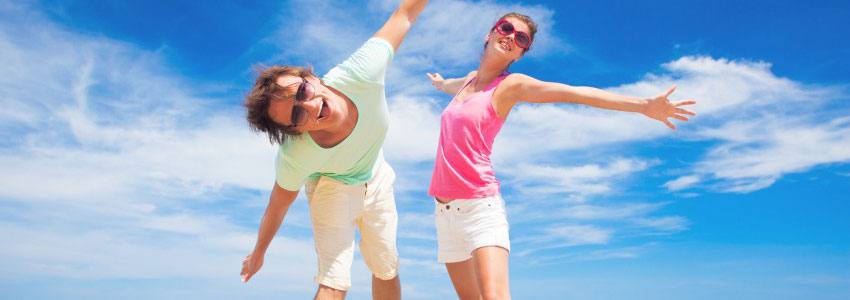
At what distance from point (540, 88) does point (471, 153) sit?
0.78 metres

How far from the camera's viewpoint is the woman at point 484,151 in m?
4.98

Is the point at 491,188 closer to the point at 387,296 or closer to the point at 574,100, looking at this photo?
the point at 574,100

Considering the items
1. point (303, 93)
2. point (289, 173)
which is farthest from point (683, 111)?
point (289, 173)

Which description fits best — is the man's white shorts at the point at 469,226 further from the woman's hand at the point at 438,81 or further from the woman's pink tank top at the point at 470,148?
the woman's hand at the point at 438,81

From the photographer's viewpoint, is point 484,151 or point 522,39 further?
point 522,39

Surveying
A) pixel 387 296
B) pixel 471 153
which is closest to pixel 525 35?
pixel 471 153

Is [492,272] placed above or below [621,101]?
below

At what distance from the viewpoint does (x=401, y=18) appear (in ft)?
18.0

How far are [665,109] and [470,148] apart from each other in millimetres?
1553

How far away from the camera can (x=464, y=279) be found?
18.8 feet

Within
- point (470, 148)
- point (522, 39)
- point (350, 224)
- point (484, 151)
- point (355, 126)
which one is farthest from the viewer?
point (522, 39)

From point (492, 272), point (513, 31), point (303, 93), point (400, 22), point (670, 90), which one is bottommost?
point (492, 272)

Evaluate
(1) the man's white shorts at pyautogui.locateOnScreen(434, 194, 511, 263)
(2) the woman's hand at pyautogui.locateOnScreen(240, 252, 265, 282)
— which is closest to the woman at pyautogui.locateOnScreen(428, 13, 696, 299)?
(1) the man's white shorts at pyautogui.locateOnScreen(434, 194, 511, 263)

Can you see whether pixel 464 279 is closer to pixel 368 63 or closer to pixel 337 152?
pixel 337 152
